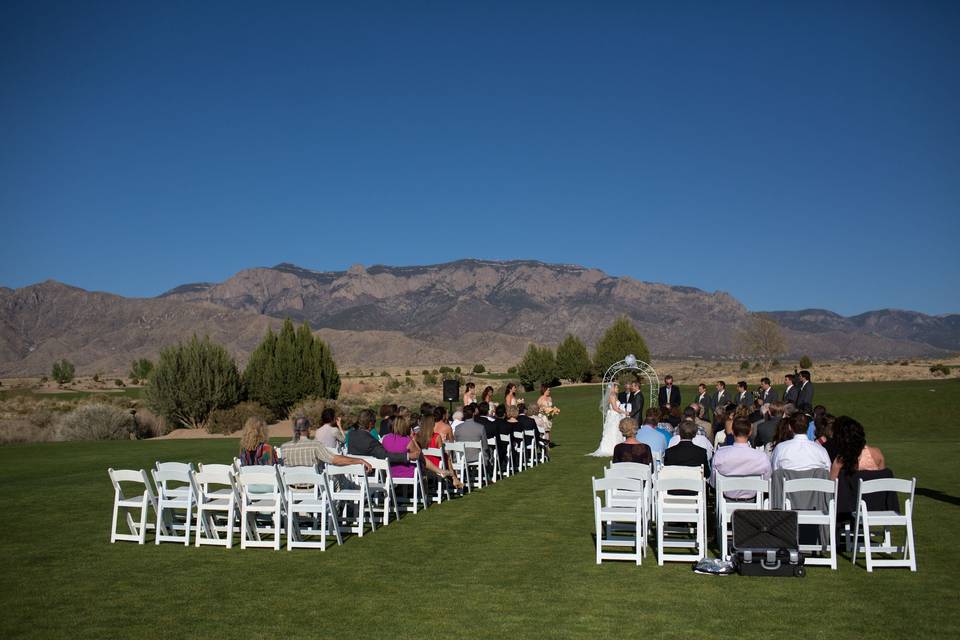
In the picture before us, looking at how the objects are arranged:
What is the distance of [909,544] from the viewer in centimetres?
873

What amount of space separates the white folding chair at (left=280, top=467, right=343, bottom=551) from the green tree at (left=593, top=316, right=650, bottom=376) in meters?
54.0

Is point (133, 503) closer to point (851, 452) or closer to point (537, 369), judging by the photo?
point (851, 452)

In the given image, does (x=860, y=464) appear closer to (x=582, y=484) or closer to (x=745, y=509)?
(x=745, y=509)

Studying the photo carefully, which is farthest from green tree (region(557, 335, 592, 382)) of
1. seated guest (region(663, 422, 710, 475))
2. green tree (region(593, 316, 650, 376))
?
seated guest (region(663, 422, 710, 475))

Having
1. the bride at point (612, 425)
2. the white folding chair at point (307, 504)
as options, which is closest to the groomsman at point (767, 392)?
the bride at point (612, 425)

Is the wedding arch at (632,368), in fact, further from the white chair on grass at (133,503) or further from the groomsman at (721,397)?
the white chair on grass at (133,503)

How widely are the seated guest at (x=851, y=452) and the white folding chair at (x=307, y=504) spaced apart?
17.4 ft

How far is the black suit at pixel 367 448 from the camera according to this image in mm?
12406

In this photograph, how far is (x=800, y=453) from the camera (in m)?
9.65

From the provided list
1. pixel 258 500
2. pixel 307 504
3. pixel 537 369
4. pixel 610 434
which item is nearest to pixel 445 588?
pixel 307 504

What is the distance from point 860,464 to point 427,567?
4587mm

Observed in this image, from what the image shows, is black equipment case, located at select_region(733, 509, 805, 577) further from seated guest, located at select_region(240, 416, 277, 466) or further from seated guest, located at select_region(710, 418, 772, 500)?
seated guest, located at select_region(240, 416, 277, 466)

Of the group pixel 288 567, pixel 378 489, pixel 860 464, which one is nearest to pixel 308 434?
pixel 378 489

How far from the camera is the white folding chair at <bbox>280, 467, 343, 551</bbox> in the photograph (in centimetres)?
970
